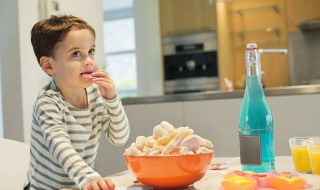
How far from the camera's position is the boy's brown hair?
107 centimetres

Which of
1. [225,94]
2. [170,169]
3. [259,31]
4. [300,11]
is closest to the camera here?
[170,169]

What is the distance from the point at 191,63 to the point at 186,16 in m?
0.63

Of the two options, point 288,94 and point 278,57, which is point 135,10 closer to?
point 278,57

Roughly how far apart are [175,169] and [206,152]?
3.1 inches

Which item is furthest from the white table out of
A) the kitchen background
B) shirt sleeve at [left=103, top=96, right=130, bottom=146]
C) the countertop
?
the kitchen background

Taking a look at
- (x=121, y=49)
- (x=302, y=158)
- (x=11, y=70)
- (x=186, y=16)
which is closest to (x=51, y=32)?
(x=302, y=158)

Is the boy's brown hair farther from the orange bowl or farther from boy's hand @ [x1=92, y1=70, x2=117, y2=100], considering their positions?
the orange bowl

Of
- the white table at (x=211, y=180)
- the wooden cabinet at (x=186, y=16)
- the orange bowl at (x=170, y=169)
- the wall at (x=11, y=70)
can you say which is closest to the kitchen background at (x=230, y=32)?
the wooden cabinet at (x=186, y=16)

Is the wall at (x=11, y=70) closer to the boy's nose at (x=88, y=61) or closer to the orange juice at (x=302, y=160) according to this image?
the boy's nose at (x=88, y=61)

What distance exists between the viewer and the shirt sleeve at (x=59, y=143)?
82 cm

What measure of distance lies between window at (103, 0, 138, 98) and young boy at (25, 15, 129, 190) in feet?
20.7

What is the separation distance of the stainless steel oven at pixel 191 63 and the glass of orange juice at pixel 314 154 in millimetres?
4158

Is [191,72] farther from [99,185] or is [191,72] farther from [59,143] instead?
[99,185]

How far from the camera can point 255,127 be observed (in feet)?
3.12
